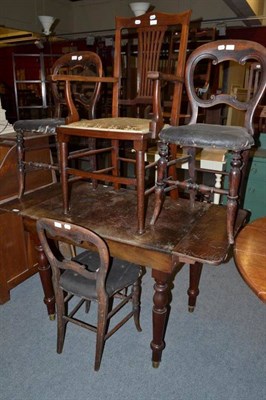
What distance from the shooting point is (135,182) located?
1.49m

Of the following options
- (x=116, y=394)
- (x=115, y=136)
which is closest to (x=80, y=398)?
(x=116, y=394)

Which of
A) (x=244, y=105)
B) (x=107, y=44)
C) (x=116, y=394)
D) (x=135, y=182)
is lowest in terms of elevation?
(x=116, y=394)

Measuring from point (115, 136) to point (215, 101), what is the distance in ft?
2.05

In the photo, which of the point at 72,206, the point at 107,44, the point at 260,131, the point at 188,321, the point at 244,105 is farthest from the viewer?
the point at 107,44

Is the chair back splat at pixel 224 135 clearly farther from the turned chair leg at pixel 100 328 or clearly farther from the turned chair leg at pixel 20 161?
the turned chair leg at pixel 20 161

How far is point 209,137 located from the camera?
1.33 metres

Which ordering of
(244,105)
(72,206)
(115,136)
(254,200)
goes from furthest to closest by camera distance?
(254,200) → (72,206) → (244,105) → (115,136)

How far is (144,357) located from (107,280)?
52 cm

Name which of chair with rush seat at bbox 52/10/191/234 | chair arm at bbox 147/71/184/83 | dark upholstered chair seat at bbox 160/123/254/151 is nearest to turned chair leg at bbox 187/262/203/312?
chair with rush seat at bbox 52/10/191/234

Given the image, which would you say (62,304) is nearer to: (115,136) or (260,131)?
(115,136)

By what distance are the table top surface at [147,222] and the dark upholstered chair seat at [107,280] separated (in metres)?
0.16

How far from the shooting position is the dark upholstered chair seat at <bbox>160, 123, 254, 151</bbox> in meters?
1.29

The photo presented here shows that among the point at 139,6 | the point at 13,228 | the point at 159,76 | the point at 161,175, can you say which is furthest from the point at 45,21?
the point at 161,175

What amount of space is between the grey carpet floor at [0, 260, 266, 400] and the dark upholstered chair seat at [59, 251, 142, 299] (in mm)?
444
